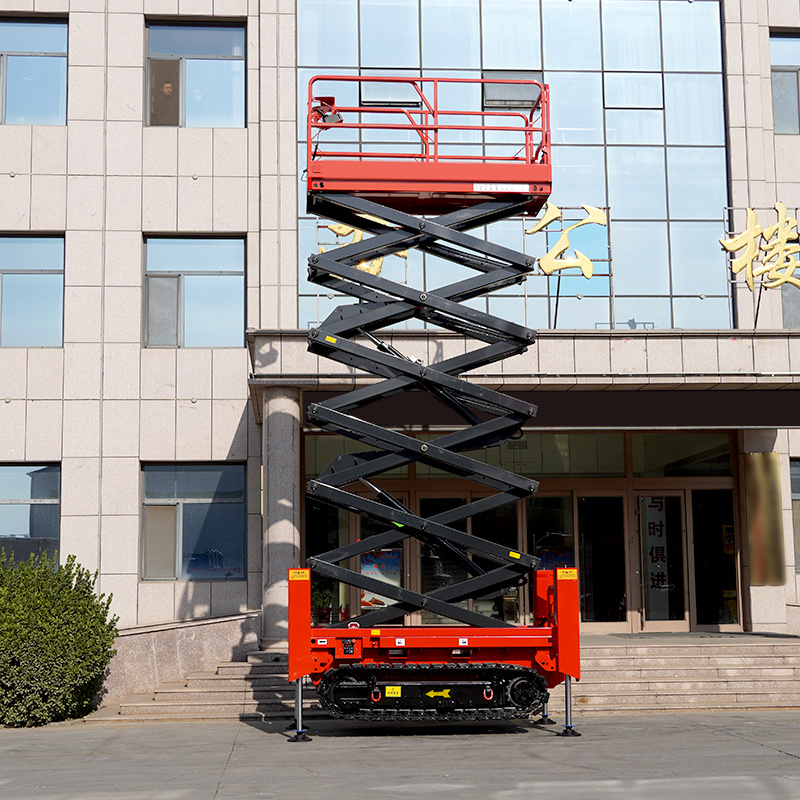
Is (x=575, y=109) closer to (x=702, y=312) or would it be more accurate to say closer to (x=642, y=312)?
(x=642, y=312)

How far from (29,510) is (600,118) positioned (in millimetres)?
12342

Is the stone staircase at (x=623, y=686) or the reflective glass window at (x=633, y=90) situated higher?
the reflective glass window at (x=633, y=90)

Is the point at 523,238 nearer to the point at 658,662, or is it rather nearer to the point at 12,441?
the point at 658,662

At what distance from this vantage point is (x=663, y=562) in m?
18.8

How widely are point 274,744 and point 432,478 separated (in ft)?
27.1

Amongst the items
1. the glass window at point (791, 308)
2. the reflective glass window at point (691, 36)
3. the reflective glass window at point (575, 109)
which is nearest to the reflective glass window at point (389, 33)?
the reflective glass window at point (575, 109)

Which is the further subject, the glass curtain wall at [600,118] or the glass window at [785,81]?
the glass window at [785,81]

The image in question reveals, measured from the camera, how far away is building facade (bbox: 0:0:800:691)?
17.8 meters

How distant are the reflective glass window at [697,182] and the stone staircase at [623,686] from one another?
8.00 metres

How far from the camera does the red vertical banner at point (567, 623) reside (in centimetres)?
1138

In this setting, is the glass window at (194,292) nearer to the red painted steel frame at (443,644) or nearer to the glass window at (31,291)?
the glass window at (31,291)

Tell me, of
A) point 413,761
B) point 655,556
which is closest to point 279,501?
point 413,761

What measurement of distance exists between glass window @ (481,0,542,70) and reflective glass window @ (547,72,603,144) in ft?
1.86

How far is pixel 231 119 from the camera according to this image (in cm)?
1891
